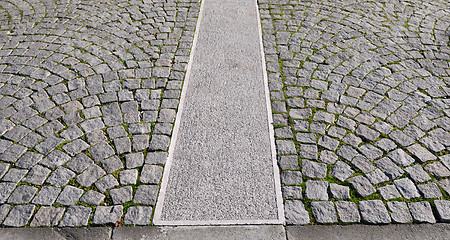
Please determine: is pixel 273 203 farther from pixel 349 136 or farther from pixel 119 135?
pixel 119 135

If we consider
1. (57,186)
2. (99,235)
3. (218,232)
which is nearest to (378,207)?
(218,232)

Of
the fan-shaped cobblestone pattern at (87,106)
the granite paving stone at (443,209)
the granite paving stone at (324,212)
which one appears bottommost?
the fan-shaped cobblestone pattern at (87,106)

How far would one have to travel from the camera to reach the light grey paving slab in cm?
367

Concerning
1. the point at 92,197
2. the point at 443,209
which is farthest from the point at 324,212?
the point at 92,197

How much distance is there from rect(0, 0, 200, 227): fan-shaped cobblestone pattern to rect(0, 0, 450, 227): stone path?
0.02 m

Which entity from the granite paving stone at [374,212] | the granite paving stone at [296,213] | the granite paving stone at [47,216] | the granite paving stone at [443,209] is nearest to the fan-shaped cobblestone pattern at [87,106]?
the granite paving stone at [47,216]

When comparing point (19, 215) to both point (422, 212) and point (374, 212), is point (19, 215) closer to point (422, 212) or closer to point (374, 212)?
point (374, 212)

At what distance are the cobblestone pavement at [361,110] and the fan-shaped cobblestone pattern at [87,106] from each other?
149 centimetres

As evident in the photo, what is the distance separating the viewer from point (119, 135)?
4.46 m

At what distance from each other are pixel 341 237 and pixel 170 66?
349 cm

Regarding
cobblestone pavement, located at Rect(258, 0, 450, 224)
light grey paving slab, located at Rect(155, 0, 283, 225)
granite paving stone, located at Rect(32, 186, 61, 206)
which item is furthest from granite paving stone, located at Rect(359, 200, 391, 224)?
granite paving stone, located at Rect(32, 186, 61, 206)

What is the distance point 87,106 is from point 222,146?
1.90 metres

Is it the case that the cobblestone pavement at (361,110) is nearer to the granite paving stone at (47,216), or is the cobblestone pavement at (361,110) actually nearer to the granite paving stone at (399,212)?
the granite paving stone at (399,212)

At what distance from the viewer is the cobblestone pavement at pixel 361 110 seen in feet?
12.3
